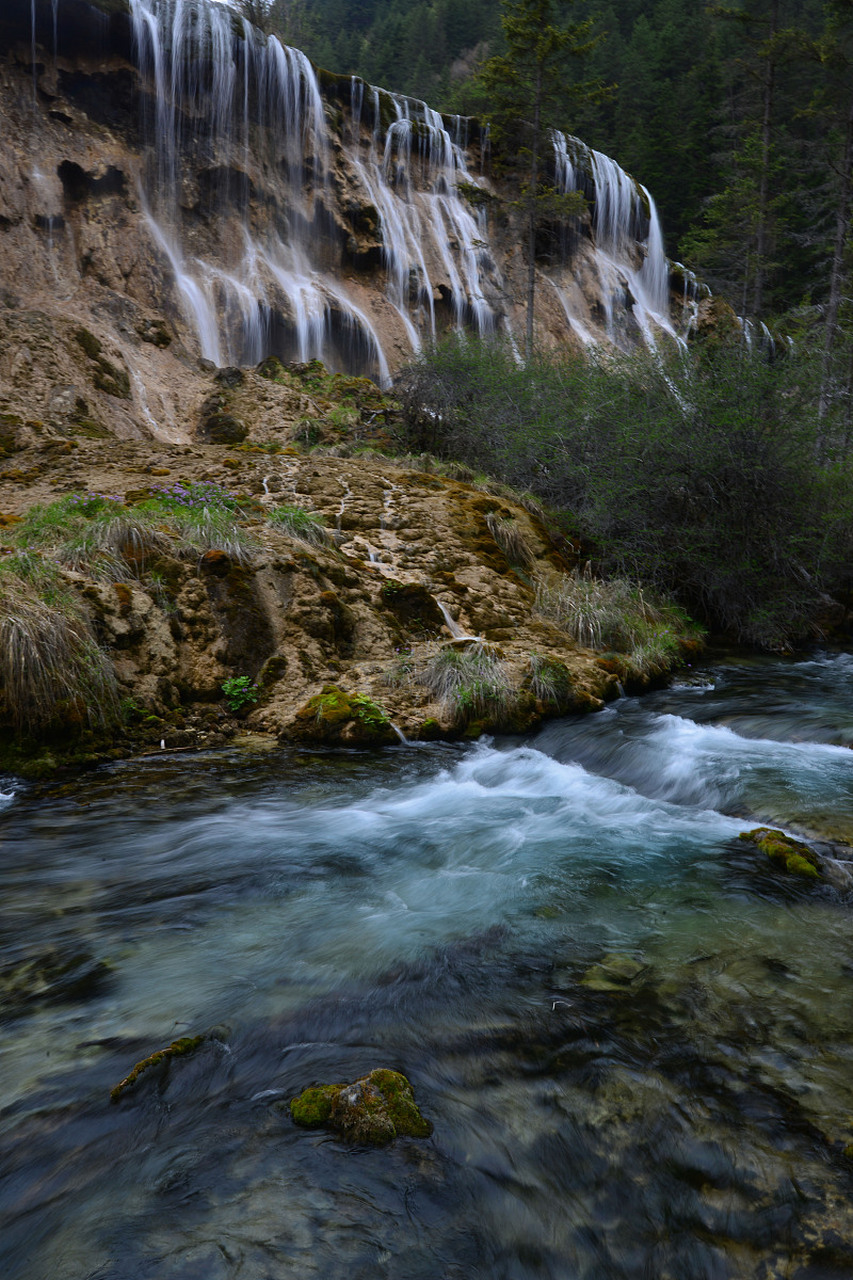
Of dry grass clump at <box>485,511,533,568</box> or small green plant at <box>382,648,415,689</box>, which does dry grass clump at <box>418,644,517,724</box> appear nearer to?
small green plant at <box>382,648,415,689</box>

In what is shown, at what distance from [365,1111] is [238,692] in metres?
4.40

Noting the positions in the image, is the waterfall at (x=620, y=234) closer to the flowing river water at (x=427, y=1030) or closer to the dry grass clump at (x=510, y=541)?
the dry grass clump at (x=510, y=541)

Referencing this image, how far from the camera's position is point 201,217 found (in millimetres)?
17641

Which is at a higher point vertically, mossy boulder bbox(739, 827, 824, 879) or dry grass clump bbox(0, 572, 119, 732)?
dry grass clump bbox(0, 572, 119, 732)

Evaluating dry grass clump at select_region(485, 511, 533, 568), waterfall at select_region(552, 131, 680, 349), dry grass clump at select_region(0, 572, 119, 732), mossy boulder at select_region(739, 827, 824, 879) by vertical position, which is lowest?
mossy boulder at select_region(739, 827, 824, 879)

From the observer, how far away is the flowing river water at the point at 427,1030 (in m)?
1.92

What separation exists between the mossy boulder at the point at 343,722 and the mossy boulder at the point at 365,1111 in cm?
381

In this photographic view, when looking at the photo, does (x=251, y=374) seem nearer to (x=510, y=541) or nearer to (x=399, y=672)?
A: (x=510, y=541)

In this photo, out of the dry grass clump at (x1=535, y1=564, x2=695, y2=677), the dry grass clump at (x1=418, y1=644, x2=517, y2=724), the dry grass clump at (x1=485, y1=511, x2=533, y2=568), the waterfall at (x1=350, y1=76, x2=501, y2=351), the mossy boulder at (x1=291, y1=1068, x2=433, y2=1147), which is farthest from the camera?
the waterfall at (x1=350, y1=76, x2=501, y2=351)

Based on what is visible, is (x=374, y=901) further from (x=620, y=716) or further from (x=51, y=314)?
(x=51, y=314)

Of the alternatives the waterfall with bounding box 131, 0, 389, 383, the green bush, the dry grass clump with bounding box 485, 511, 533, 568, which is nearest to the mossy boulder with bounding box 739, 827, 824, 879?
the dry grass clump with bounding box 485, 511, 533, 568

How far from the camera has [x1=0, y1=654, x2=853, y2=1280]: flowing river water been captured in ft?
6.30

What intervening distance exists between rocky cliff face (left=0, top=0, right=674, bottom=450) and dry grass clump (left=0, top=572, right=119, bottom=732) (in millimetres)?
7195

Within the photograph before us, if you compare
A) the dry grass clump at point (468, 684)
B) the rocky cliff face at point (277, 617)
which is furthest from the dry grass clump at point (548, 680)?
the dry grass clump at point (468, 684)
